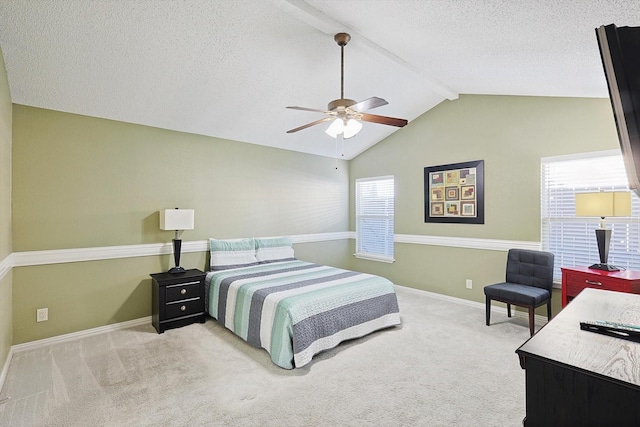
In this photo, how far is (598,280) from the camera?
2986 millimetres

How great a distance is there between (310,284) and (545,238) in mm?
2891

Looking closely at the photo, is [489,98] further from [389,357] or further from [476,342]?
[389,357]

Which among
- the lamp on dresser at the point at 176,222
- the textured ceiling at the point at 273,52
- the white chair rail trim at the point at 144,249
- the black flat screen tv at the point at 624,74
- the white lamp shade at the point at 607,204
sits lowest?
the white chair rail trim at the point at 144,249

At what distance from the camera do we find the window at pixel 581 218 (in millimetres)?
3301

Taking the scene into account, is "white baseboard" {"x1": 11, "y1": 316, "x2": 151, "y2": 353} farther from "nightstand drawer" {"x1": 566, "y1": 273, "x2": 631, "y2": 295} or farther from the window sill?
"nightstand drawer" {"x1": 566, "y1": 273, "x2": 631, "y2": 295}

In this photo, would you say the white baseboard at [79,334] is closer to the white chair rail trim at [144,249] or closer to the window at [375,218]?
the white chair rail trim at [144,249]

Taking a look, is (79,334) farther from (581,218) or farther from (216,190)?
(581,218)

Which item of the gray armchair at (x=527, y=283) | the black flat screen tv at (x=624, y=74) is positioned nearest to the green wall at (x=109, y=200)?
the gray armchair at (x=527, y=283)

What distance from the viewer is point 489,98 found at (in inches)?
168

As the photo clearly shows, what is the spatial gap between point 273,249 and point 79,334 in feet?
8.12

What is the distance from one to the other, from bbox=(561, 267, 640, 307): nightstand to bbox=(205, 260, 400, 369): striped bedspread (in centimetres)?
172

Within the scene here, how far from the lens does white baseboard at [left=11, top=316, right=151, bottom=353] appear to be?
3186 mm

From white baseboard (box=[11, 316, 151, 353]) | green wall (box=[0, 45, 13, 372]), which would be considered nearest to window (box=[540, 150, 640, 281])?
white baseboard (box=[11, 316, 151, 353])

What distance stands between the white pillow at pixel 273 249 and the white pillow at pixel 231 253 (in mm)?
99
